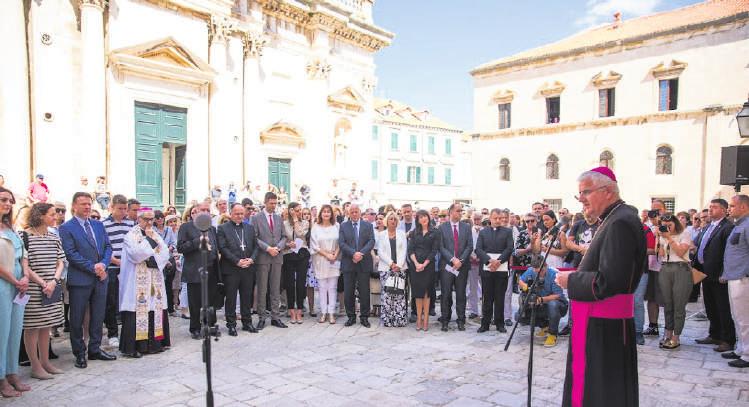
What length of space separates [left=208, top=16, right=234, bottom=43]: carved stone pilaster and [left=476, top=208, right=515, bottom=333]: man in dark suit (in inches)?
484

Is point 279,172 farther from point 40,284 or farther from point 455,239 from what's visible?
point 40,284

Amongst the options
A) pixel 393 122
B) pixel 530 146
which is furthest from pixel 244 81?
pixel 393 122

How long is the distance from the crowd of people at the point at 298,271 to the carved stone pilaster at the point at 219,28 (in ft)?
30.4

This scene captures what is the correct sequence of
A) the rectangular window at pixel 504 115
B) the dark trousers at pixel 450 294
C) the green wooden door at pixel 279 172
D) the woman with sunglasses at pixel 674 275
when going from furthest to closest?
the rectangular window at pixel 504 115
the green wooden door at pixel 279 172
the dark trousers at pixel 450 294
the woman with sunglasses at pixel 674 275

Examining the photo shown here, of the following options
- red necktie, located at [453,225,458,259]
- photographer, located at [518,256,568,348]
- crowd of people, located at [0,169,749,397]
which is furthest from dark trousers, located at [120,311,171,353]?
photographer, located at [518,256,568,348]

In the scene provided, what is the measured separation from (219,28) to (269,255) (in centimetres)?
1096

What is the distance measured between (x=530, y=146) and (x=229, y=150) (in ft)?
66.7

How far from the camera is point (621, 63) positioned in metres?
27.5

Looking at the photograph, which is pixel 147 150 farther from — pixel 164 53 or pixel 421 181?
pixel 421 181

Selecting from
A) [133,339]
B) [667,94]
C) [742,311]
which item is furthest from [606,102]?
[133,339]

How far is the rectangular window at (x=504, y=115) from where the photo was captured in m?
31.7

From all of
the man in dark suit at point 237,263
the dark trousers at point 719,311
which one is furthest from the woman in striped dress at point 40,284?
the dark trousers at point 719,311

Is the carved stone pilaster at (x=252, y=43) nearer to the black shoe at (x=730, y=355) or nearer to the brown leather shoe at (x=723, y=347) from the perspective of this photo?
the brown leather shoe at (x=723, y=347)

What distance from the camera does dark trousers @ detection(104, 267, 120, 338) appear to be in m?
6.88
